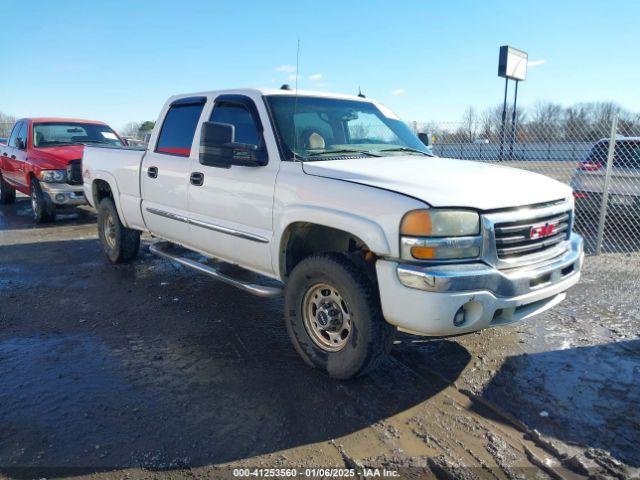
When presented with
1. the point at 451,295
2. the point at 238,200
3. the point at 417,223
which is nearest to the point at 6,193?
the point at 238,200

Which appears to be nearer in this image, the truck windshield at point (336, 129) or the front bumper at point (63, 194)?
the truck windshield at point (336, 129)

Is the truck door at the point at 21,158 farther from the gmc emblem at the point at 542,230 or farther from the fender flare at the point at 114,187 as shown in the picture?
the gmc emblem at the point at 542,230

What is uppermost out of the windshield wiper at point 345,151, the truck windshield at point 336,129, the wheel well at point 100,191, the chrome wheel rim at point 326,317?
the truck windshield at point 336,129

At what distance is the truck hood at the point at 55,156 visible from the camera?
8.90m

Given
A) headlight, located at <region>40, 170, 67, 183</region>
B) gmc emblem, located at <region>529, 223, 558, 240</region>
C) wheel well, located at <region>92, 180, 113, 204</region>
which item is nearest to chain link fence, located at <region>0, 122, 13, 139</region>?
headlight, located at <region>40, 170, 67, 183</region>

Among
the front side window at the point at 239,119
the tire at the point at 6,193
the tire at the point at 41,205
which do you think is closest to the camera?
the front side window at the point at 239,119

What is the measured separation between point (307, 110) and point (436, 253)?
196cm

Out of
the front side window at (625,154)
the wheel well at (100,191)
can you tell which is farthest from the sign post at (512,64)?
the wheel well at (100,191)

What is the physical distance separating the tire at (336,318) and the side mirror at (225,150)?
972 mm

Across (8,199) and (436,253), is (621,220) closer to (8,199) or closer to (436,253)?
(436,253)

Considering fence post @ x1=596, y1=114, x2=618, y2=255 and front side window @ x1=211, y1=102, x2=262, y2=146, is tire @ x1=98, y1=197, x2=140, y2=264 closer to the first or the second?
front side window @ x1=211, y1=102, x2=262, y2=146

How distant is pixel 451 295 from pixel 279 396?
1311mm

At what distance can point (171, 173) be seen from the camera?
493 centimetres

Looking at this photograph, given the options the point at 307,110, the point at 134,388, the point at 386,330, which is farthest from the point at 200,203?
the point at 386,330
